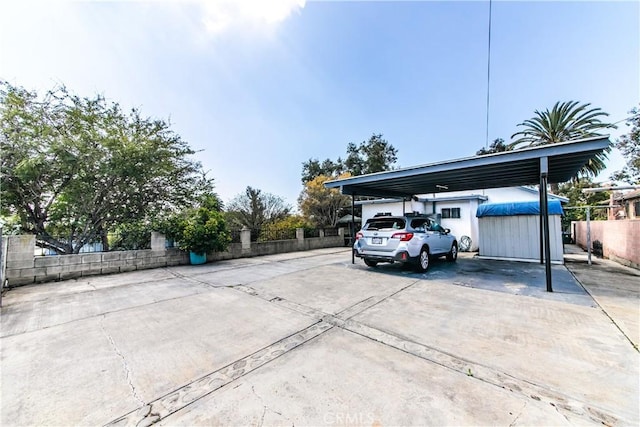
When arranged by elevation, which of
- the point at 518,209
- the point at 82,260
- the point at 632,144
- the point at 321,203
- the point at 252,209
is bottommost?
the point at 82,260

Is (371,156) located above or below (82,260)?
above

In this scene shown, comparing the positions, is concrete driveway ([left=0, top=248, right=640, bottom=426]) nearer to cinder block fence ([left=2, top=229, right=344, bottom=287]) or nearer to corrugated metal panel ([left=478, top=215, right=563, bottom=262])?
cinder block fence ([left=2, top=229, right=344, bottom=287])

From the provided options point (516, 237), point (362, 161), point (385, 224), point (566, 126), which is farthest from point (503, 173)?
point (362, 161)

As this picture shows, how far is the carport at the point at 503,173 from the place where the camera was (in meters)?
5.05

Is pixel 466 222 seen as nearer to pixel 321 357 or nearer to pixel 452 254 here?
pixel 452 254

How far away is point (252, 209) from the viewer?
15.0 metres

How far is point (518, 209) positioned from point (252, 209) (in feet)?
41.6

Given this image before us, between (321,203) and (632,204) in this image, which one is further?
(321,203)

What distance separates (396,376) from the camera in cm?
227

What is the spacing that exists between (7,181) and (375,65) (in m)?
13.6

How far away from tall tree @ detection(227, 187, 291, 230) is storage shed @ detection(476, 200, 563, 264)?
11.0 metres

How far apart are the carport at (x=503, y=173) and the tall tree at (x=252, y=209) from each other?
725 cm

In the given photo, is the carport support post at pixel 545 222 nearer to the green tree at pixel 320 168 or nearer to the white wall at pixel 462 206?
the white wall at pixel 462 206
